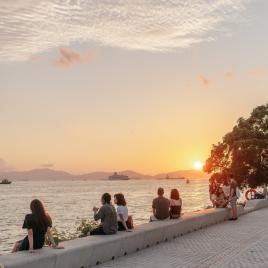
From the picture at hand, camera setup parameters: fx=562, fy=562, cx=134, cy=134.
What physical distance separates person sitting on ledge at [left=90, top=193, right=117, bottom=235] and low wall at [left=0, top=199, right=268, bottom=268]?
0.29m

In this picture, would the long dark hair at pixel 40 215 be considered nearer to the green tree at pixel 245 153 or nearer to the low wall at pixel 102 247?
the low wall at pixel 102 247

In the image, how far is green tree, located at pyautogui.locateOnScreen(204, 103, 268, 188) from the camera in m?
44.6

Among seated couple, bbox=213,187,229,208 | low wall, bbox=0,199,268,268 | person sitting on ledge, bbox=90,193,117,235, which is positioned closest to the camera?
low wall, bbox=0,199,268,268

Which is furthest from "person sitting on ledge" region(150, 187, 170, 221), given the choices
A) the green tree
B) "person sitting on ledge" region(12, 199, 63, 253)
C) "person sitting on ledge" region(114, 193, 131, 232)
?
the green tree

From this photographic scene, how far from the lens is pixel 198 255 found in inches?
550

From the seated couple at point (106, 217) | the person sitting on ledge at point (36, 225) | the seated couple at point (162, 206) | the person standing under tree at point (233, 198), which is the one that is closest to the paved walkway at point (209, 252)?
the seated couple at point (106, 217)

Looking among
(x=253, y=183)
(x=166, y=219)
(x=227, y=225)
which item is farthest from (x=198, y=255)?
(x=253, y=183)

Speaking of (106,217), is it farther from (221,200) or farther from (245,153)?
(245,153)

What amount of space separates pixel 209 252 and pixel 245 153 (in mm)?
30626

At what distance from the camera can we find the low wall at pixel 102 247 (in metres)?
10.3

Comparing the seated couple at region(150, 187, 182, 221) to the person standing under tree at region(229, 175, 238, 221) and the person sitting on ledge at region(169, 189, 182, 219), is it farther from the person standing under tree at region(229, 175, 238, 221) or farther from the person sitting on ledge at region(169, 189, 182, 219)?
the person standing under tree at region(229, 175, 238, 221)

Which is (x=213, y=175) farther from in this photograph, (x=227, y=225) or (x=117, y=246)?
(x=117, y=246)

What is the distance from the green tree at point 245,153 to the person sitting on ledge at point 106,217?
29876mm

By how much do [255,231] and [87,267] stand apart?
29.9 feet
